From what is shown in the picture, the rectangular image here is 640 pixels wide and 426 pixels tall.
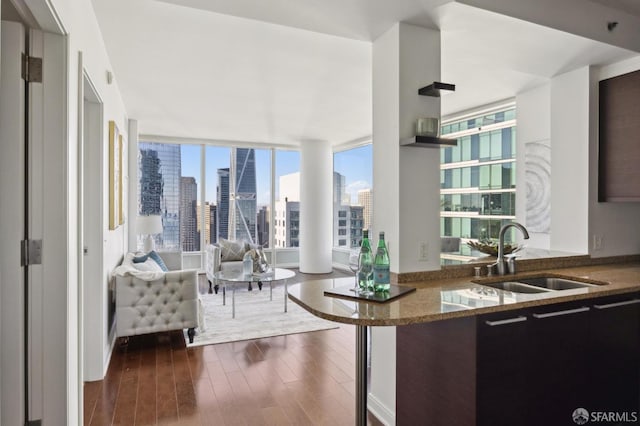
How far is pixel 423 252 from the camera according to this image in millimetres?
2367

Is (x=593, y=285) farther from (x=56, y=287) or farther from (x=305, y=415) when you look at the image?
(x=56, y=287)

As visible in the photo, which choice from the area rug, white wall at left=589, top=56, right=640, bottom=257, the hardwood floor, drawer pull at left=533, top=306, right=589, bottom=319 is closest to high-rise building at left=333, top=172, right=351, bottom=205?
the area rug

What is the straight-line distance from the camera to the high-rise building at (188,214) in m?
7.39

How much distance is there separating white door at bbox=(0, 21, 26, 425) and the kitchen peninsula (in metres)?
1.21

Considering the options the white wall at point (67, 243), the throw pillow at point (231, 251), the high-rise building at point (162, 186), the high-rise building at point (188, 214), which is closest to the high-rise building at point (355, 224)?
the throw pillow at point (231, 251)

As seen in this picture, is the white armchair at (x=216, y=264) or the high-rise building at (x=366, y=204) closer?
the white armchair at (x=216, y=264)

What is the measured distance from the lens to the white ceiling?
225cm

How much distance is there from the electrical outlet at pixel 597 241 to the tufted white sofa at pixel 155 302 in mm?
3406

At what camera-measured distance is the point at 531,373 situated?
183 cm

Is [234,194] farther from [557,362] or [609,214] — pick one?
[557,362]

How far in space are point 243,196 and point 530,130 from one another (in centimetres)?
535

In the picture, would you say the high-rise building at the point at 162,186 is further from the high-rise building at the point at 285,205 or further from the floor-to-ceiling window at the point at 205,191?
the high-rise building at the point at 285,205

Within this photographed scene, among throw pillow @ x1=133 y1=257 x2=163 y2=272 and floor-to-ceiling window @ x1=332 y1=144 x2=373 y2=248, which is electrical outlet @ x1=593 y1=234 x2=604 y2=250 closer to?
throw pillow @ x1=133 y1=257 x2=163 y2=272

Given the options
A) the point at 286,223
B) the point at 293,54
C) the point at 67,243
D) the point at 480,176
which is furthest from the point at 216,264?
the point at 67,243
